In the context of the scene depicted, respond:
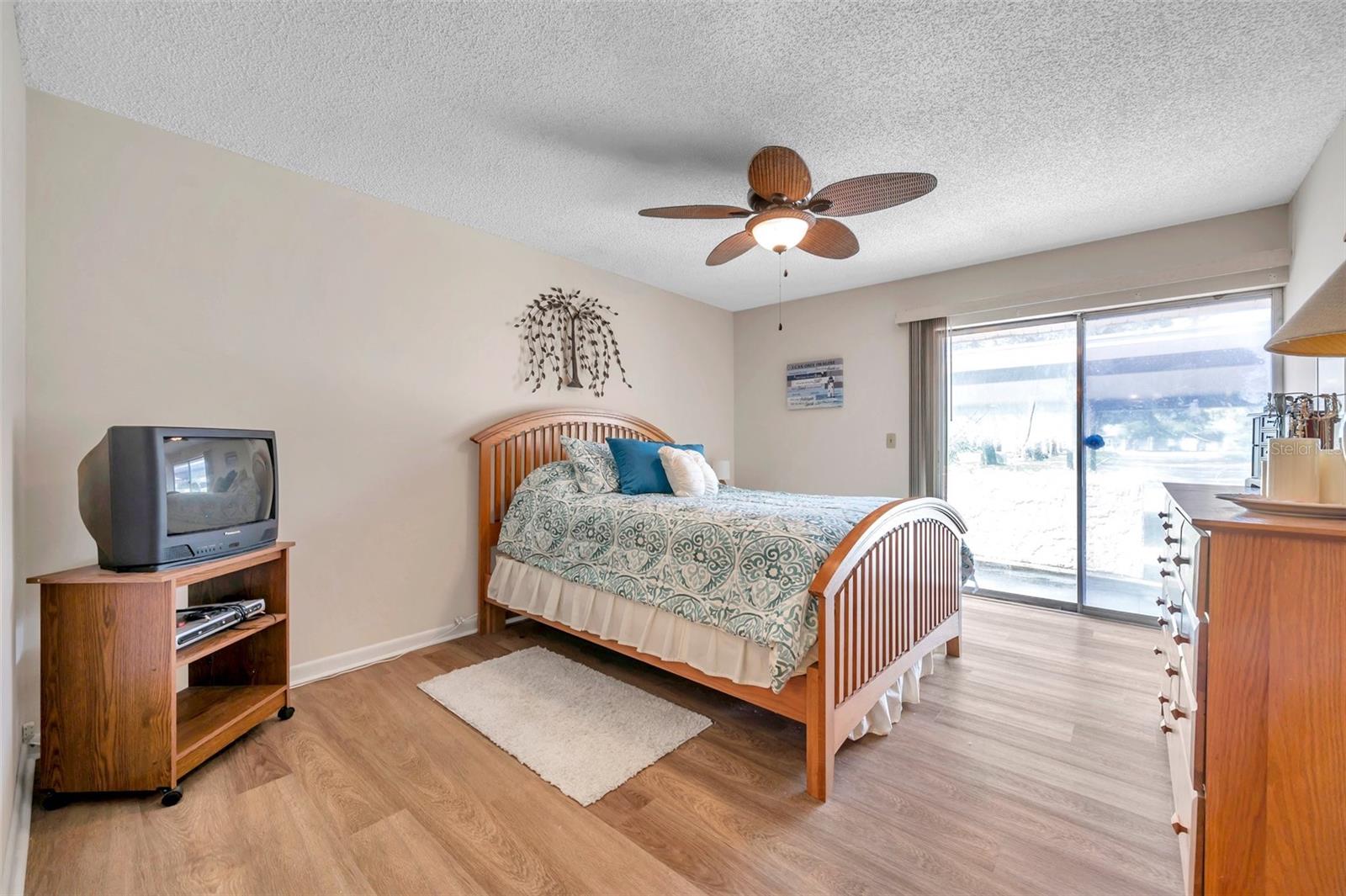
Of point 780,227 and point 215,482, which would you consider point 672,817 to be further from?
point 780,227

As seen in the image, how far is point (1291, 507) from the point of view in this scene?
1073 mm

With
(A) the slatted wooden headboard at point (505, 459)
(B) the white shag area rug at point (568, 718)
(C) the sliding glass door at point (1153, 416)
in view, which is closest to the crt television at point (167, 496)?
(B) the white shag area rug at point (568, 718)

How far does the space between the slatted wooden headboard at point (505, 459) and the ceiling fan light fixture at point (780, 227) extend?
1935 mm

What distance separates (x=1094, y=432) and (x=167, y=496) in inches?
193

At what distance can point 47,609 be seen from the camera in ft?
5.28

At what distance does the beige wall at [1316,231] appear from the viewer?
2.09 meters

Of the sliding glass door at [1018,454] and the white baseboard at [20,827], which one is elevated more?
the sliding glass door at [1018,454]

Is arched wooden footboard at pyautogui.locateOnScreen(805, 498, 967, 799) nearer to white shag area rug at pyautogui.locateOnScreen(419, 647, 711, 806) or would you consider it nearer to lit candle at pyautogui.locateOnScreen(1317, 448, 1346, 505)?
white shag area rug at pyautogui.locateOnScreen(419, 647, 711, 806)

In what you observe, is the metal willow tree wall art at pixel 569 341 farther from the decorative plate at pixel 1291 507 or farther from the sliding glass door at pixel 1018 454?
the decorative plate at pixel 1291 507

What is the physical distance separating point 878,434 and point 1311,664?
11.3ft

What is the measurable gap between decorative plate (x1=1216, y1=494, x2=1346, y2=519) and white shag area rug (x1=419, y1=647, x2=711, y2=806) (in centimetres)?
183

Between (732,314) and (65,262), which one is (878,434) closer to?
(732,314)

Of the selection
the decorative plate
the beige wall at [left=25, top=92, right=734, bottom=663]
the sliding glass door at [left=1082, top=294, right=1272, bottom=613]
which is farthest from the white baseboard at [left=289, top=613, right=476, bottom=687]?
the sliding glass door at [left=1082, top=294, right=1272, bottom=613]

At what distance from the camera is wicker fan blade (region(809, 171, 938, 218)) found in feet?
6.18
